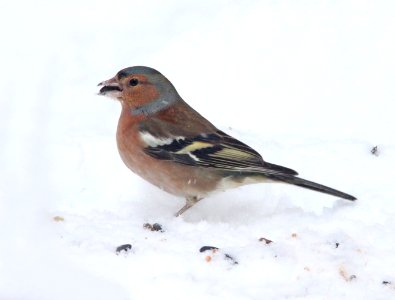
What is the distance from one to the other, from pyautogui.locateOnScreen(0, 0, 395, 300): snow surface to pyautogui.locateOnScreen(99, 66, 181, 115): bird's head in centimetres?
45

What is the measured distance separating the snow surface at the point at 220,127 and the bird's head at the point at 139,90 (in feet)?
1.49

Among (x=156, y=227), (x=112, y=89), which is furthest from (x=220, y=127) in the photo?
(x=156, y=227)

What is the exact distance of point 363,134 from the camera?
8141mm

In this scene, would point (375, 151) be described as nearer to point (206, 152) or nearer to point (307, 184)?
point (307, 184)

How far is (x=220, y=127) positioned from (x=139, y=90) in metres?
0.98

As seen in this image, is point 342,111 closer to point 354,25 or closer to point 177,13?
point 354,25

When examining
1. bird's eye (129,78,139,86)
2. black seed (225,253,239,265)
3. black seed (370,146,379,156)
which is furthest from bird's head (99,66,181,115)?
black seed (225,253,239,265)

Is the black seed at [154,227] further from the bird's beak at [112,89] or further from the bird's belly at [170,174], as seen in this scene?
the bird's beak at [112,89]

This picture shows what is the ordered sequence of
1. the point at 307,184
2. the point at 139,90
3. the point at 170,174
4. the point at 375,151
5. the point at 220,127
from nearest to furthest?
the point at 307,184 → the point at 170,174 → the point at 139,90 → the point at 375,151 → the point at 220,127

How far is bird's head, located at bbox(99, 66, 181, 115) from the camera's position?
7.15 metres

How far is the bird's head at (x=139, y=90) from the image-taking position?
7148 mm

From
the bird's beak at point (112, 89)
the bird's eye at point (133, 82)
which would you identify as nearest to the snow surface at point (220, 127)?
the bird's beak at point (112, 89)

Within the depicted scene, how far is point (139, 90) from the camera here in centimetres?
718

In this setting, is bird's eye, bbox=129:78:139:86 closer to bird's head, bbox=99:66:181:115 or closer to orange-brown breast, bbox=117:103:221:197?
bird's head, bbox=99:66:181:115
